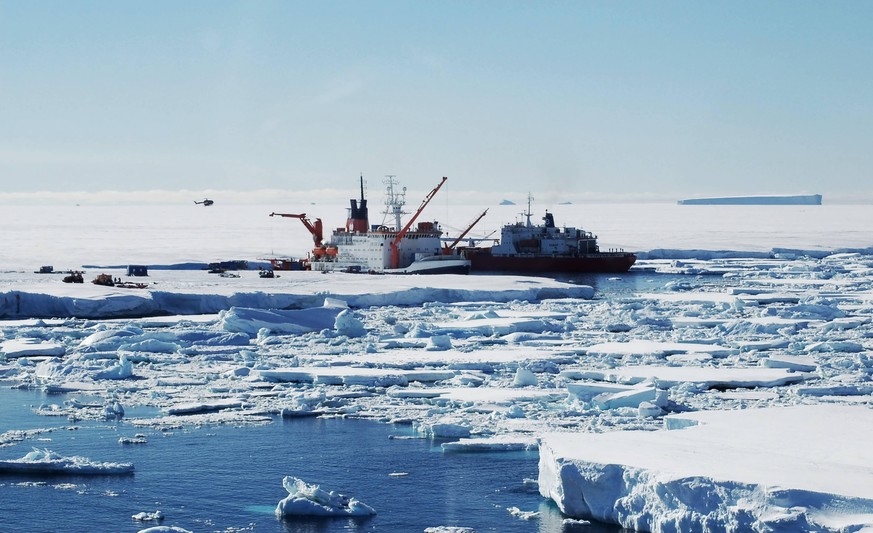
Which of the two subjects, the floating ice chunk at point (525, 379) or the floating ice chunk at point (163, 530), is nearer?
the floating ice chunk at point (163, 530)

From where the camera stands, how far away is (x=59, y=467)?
35.3ft

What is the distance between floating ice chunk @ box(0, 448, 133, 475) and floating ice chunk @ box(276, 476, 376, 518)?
6.98 ft

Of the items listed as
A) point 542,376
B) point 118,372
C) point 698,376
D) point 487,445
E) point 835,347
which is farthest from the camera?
point 835,347

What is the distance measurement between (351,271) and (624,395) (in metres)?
29.8

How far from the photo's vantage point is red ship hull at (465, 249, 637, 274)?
47.0m

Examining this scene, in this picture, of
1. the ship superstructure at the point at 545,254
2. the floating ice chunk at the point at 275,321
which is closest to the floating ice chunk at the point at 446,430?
the floating ice chunk at the point at 275,321

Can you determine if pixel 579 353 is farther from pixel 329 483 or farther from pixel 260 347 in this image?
pixel 329 483

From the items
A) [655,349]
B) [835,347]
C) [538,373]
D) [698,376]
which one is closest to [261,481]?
[538,373]

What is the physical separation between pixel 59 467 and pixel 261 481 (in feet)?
6.72

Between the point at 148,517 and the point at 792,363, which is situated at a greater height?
the point at 792,363

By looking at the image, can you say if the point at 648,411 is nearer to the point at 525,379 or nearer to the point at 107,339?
the point at 525,379

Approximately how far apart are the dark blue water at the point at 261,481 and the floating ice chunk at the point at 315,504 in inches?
4.7

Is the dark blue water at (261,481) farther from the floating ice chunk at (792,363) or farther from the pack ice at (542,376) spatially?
the floating ice chunk at (792,363)

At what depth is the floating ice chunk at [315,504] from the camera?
9508mm
